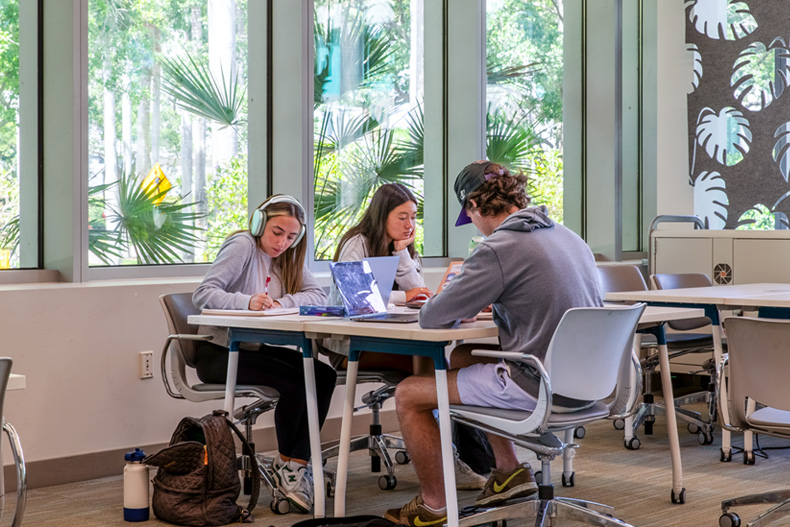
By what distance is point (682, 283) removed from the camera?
214 inches

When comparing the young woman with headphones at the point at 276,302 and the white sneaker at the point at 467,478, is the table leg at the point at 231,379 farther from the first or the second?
the white sneaker at the point at 467,478

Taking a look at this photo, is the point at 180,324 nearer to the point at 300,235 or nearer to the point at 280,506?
the point at 300,235

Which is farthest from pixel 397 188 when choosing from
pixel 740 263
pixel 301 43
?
pixel 740 263

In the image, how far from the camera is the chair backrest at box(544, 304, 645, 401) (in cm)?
285

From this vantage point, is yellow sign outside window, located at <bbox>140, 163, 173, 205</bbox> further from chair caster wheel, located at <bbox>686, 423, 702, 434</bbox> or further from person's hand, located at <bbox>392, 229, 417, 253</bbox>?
chair caster wheel, located at <bbox>686, 423, 702, 434</bbox>

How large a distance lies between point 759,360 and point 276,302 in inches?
74.4

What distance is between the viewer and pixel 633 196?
25.1 ft

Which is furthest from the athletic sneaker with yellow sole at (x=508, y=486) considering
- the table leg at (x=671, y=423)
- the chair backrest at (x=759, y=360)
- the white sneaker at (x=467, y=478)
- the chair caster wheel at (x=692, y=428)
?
the chair caster wheel at (x=692, y=428)

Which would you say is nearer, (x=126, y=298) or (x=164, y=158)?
(x=126, y=298)

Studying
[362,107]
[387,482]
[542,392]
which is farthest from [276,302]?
[362,107]

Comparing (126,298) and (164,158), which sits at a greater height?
(164,158)

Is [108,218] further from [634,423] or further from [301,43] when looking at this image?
[634,423]

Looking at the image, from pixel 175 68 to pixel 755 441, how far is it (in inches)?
141

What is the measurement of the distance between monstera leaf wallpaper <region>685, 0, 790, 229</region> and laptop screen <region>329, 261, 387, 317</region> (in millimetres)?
4013
